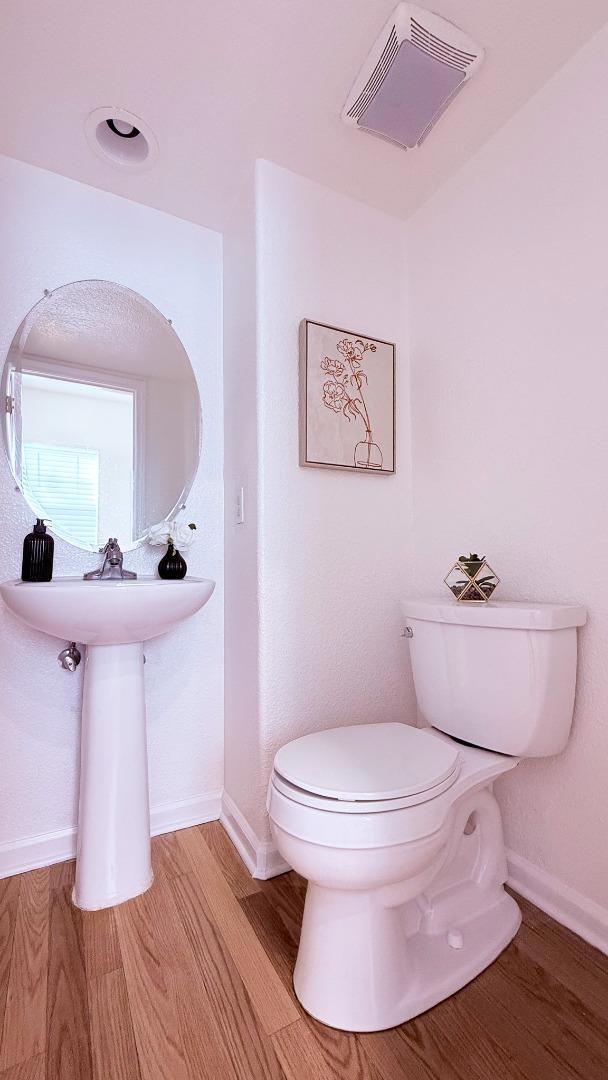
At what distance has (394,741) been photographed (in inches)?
43.1

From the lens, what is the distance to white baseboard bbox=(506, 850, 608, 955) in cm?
107

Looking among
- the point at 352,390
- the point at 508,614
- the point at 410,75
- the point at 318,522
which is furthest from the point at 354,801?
the point at 410,75

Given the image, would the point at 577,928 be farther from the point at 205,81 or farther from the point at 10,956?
the point at 205,81

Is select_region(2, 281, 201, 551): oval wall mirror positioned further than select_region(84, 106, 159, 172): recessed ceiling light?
Yes

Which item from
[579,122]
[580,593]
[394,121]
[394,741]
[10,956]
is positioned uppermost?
[394,121]

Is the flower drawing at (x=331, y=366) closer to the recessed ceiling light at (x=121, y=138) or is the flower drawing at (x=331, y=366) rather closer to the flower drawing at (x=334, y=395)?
the flower drawing at (x=334, y=395)

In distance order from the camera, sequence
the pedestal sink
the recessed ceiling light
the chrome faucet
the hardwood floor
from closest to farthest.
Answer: the hardwood floor, the pedestal sink, the recessed ceiling light, the chrome faucet

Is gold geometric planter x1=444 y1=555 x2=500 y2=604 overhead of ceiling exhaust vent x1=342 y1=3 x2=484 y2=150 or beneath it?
beneath

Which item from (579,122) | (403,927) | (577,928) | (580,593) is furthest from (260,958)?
(579,122)

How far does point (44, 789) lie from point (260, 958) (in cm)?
76

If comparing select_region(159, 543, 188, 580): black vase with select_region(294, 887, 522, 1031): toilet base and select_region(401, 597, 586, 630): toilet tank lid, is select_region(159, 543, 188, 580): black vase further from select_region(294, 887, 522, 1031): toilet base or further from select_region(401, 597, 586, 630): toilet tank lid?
select_region(294, 887, 522, 1031): toilet base

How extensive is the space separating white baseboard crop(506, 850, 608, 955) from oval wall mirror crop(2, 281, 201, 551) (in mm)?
1400

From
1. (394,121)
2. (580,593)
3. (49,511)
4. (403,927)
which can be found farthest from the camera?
(49,511)

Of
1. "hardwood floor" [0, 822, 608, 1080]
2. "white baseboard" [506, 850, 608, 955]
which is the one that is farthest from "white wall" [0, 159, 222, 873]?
"white baseboard" [506, 850, 608, 955]
